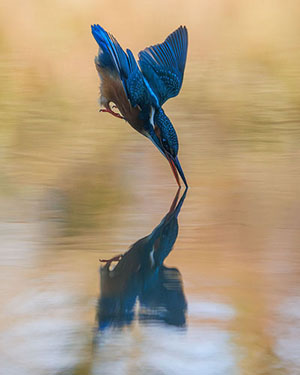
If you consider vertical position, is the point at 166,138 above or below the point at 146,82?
below

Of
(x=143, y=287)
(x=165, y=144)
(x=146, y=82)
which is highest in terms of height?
(x=146, y=82)

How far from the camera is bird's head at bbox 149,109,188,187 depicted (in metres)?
2.46

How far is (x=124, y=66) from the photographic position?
243cm

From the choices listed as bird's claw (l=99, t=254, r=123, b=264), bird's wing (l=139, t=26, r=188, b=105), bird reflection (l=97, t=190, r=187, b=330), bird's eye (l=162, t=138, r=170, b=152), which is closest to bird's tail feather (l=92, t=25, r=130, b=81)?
bird's wing (l=139, t=26, r=188, b=105)

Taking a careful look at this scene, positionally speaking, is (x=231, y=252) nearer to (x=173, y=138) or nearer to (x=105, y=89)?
(x=173, y=138)

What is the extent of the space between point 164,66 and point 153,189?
0.42m

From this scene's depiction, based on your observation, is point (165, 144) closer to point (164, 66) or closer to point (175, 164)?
point (175, 164)

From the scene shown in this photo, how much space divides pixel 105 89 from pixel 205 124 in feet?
1.96

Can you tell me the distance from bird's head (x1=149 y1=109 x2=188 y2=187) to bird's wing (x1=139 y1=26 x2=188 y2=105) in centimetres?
10

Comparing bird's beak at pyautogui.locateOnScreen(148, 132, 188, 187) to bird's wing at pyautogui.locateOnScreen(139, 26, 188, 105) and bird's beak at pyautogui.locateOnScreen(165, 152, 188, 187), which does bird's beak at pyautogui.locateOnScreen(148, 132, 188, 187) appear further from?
bird's wing at pyautogui.locateOnScreen(139, 26, 188, 105)

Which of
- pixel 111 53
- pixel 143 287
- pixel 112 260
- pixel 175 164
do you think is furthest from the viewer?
pixel 175 164

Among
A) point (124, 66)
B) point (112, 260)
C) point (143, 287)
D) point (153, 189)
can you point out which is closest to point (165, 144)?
point (153, 189)

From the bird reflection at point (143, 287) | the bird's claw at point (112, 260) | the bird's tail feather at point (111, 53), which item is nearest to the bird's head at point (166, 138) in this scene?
the bird's tail feather at point (111, 53)

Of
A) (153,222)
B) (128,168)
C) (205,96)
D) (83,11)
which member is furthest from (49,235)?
(83,11)
